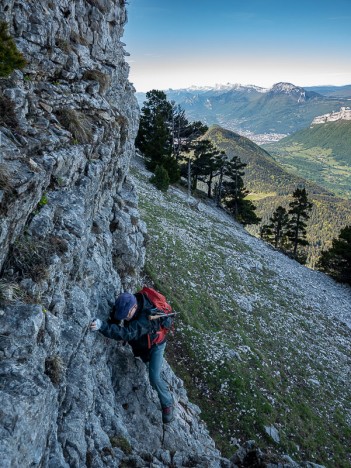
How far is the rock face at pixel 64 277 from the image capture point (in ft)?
16.8

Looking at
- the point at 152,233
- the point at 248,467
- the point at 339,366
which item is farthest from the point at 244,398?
the point at 152,233

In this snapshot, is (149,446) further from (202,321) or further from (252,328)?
(252,328)

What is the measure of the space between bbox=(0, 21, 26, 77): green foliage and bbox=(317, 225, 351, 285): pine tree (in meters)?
53.1

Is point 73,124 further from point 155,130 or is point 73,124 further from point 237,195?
point 237,195

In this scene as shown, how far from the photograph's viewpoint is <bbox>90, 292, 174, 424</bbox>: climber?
25.5 ft

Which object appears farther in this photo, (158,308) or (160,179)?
(160,179)

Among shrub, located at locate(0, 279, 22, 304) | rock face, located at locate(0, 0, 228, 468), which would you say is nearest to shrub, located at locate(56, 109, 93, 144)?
rock face, located at locate(0, 0, 228, 468)

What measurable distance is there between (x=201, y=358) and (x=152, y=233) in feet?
42.0

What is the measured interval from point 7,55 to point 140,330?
7976 millimetres

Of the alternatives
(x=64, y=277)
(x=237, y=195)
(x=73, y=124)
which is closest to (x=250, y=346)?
(x=64, y=277)

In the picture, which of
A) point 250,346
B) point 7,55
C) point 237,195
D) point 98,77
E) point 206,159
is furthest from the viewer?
point 237,195

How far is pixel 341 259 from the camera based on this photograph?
5078cm

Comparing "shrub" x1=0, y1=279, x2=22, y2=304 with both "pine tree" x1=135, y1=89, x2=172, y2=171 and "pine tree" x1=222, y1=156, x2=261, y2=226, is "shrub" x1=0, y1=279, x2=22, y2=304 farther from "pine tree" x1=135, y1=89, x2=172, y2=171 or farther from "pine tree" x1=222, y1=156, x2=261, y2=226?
"pine tree" x1=222, y1=156, x2=261, y2=226

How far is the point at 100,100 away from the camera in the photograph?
40.4ft
